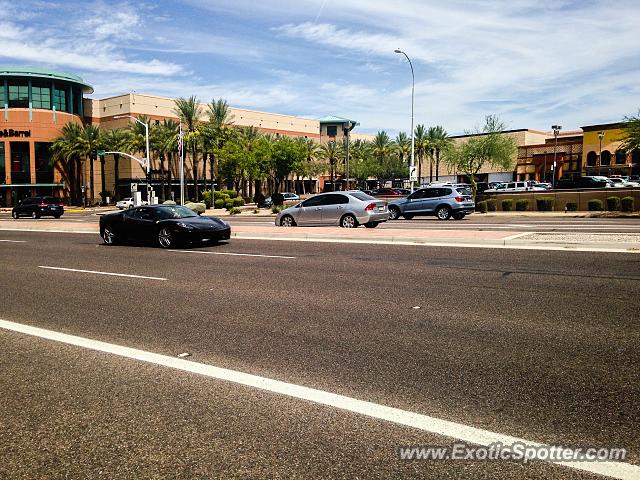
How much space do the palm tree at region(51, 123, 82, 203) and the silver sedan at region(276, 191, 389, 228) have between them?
2274 inches

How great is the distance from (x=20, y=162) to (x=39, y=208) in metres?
37.1

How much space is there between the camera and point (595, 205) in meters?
32.5

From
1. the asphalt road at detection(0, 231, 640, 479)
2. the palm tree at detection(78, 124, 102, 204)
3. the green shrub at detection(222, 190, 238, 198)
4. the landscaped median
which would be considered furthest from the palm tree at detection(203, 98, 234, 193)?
the asphalt road at detection(0, 231, 640, 479)

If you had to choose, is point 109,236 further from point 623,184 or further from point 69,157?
point 69,157

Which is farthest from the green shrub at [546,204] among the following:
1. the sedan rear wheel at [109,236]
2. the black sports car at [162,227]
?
the sedan rear wheel at [109,236]

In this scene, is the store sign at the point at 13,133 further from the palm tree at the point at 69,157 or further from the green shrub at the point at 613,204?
the green shrub at the point at 613,204

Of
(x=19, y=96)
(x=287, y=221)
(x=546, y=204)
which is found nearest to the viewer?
(x=287, y=221)

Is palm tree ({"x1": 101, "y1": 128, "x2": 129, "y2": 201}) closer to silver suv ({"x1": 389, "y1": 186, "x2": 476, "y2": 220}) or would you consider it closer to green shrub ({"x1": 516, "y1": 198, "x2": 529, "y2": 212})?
silver suv ({"x1": 389, "y1": 186, "x2": 476, "y2": 220})

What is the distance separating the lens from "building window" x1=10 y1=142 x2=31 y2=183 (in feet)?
241

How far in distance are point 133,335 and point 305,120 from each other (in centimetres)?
9863

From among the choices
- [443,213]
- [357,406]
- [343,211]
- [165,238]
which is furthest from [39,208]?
[357,406]

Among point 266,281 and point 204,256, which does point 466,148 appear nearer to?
point 204,256

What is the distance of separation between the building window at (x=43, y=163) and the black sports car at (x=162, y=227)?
6483 centimetres

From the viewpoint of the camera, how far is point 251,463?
3.25 m
